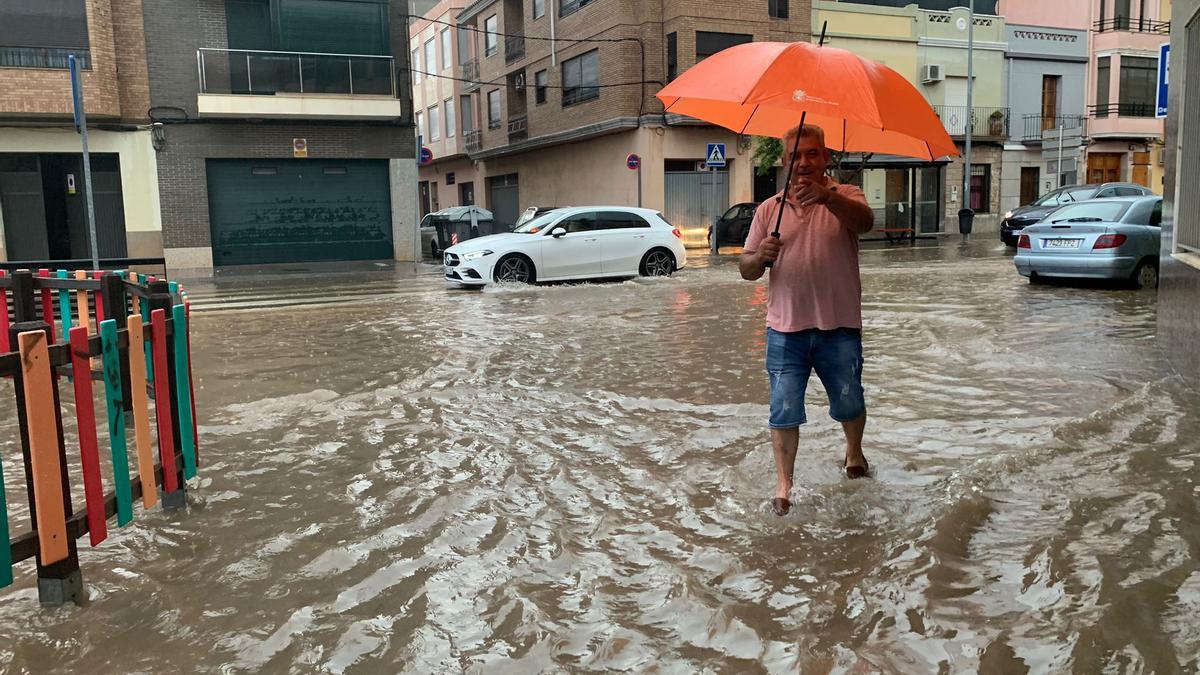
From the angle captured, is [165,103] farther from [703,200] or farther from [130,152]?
[703,200]

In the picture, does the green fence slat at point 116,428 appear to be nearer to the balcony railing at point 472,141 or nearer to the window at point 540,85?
the window at point 540,85

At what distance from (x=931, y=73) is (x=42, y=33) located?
29.1 metres

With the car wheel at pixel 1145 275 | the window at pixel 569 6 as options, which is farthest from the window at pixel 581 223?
the window at pixel 569 6

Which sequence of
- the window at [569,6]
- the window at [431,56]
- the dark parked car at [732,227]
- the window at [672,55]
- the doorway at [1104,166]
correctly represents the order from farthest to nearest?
the window at [431,56] → the doorway at [1104,166] → the window at [569,6] → the window at [672,55] → the dark parked car at [732,227]

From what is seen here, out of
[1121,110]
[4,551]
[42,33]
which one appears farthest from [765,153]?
[4,551]

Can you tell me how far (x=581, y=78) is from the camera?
3247cm

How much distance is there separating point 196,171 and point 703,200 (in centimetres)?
1575

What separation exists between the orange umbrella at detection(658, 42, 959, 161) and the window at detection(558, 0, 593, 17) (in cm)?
2835

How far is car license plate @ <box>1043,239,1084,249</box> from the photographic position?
13.9 metres

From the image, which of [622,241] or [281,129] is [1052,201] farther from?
[281,129]

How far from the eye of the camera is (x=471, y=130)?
43.5 metres

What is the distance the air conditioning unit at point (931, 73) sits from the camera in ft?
115

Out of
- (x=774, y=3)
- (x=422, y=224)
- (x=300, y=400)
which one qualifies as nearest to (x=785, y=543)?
(x=300, y=400)

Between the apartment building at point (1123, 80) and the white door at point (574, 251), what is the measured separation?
3033 centimetres
